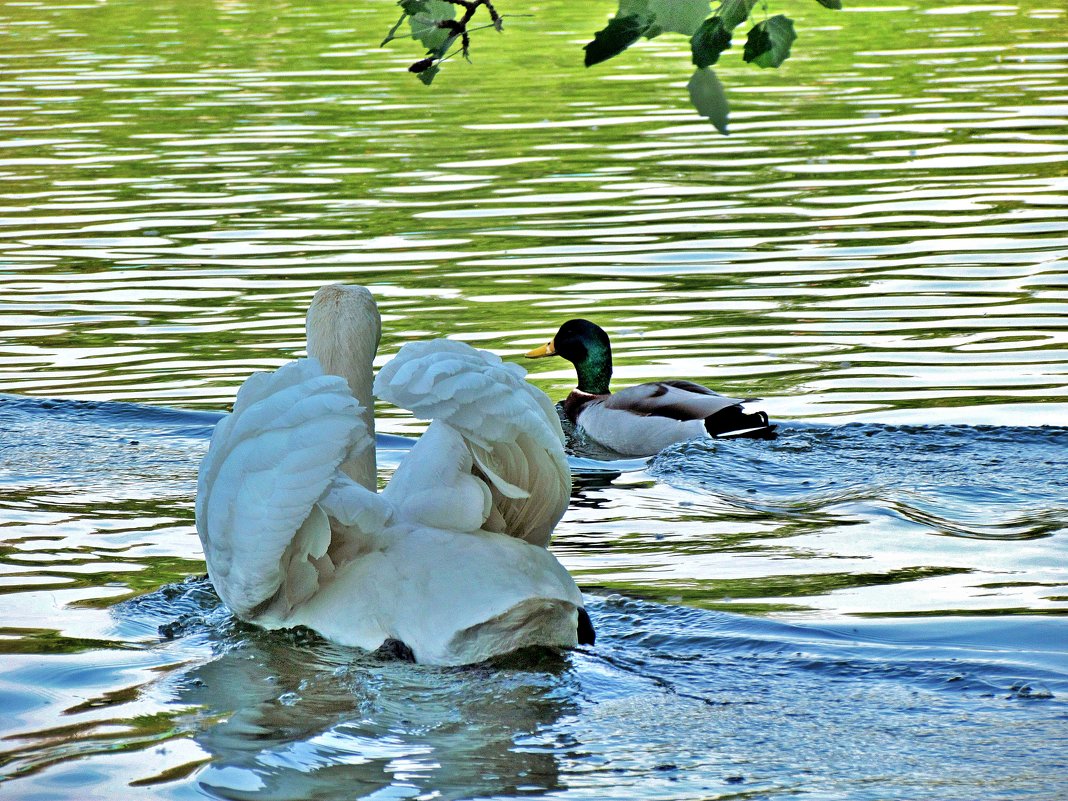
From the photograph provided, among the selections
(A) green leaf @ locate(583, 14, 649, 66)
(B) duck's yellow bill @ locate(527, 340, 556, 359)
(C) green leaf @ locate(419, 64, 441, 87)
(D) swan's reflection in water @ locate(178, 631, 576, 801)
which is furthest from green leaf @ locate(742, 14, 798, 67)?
(B) duck's yellow bill @ locate(527, 340, 556, 359)

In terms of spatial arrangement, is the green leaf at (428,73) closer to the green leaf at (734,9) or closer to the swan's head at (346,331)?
the green leaf at (734,9)

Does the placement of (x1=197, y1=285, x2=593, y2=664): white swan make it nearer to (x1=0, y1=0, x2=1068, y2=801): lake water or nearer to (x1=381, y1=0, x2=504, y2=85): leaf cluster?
(x1=0, y1=0, x2=1068, y2=801): lake water

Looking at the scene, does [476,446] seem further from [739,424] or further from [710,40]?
[739,424]

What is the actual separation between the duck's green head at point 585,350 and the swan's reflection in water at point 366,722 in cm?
477

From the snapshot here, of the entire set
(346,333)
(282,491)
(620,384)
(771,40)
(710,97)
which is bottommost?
(620,384)

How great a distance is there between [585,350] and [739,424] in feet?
5.84

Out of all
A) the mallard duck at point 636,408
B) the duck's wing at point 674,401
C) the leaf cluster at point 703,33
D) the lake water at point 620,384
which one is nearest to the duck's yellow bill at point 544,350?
the mallard duck at point 636,408

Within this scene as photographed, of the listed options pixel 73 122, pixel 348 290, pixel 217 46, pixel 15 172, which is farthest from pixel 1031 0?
pixel 348 290

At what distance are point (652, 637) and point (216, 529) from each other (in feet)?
5.36

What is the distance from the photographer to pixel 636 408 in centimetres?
994

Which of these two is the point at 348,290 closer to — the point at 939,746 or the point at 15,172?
the point at 939,746

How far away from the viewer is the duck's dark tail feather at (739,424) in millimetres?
9219

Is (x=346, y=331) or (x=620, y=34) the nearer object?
(x=620, y=34)

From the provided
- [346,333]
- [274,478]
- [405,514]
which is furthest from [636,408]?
[274,478]
